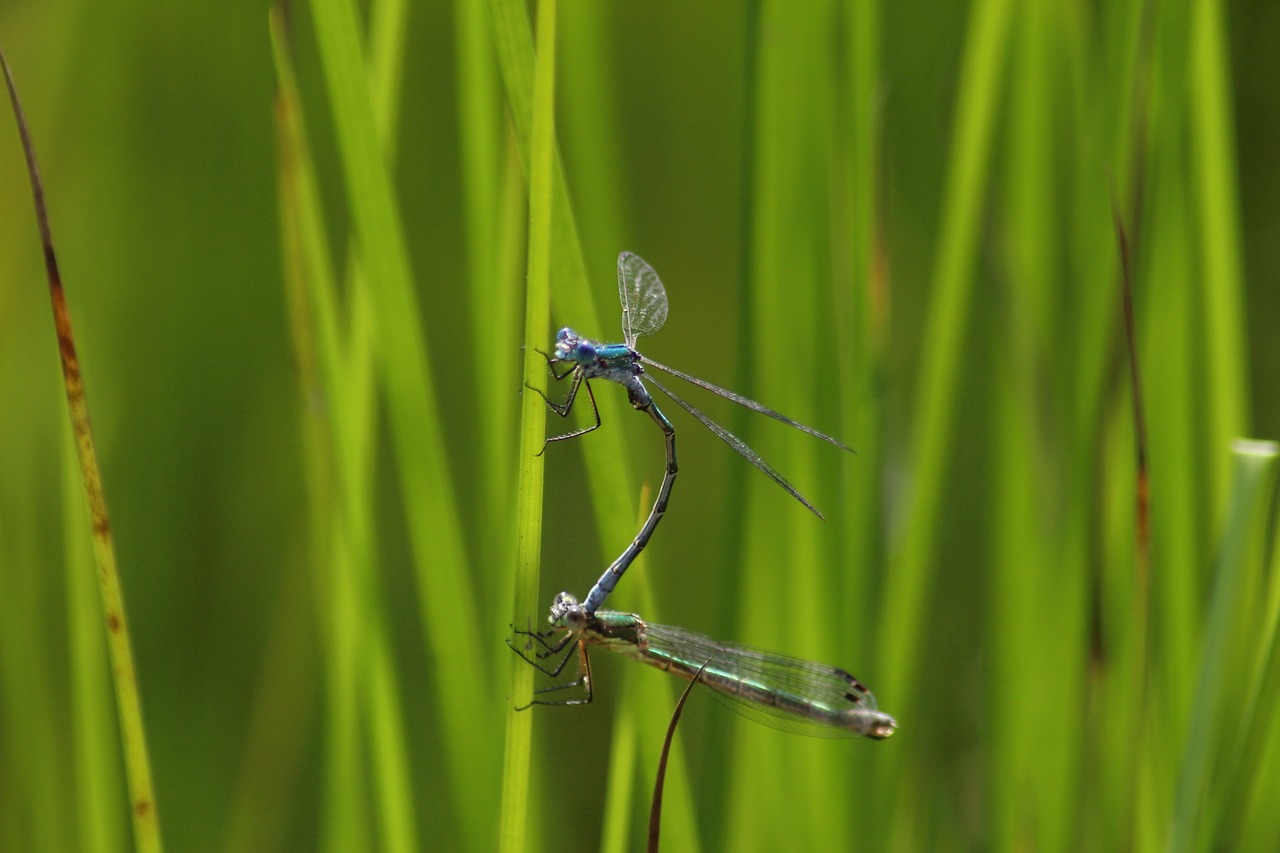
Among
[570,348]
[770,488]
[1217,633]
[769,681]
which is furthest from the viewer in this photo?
[770,488]

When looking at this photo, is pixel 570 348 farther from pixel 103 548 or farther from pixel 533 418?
pixel 103 548

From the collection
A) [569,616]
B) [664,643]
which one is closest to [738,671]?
[664,643]

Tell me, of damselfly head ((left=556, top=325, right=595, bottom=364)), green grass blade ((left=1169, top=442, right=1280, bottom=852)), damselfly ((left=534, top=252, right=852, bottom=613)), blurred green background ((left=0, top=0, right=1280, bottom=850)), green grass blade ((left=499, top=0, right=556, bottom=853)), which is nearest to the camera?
green grass blade ((left=499, top=0, right=556, bottom=853))

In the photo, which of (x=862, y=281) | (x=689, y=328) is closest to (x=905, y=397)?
(x=689, y=328)

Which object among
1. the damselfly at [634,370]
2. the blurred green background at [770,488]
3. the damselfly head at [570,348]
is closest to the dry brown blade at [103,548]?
the blurred green background at [770,488]

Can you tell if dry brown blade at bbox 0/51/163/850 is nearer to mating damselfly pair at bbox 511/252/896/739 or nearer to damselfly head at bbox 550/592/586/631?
mating damselfly pair at bbox 511/252/896/739

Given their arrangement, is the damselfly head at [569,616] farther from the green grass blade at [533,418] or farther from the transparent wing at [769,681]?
the green grass blade at [533,418]

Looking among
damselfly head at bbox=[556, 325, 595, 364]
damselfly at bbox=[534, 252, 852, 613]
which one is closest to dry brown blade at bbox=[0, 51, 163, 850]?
damselfly at bbox=[534, 252, 852, 613]
